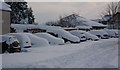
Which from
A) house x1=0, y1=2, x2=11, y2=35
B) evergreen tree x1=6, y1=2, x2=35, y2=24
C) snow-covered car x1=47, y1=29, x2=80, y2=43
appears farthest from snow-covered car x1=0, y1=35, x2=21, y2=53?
evergreen tree x1=6, y1=2, x2=35, y2=24

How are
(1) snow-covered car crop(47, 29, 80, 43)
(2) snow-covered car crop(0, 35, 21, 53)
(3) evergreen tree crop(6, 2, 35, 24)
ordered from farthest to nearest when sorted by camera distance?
(3) evergreen tree crop(6, 2, 35, 24) < (1) snow-covered car crop(47, 29, 80, 43) < (2) snow-covered car crop(0, 35, 21, 53)

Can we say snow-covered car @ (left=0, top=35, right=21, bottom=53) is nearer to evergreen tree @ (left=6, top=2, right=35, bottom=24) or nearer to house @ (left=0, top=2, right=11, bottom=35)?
house @ (left=0, top=2, right=11, bottom=35)

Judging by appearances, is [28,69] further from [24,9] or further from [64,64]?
[24,9]

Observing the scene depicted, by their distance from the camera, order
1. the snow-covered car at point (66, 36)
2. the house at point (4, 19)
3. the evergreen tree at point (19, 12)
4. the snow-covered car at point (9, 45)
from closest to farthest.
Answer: the snow-covered car at point (9, 45)
the snow-covered car at point (66, 36)
the house at point (4, 19)
the evergreen tree at point (19, 12)

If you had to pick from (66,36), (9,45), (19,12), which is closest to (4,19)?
(66,36)

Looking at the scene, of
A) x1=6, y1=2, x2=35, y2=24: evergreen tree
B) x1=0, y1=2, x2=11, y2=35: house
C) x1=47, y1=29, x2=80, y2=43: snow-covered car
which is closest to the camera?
x1=47, y1=29, x2=80, y2=43: snow-covered car

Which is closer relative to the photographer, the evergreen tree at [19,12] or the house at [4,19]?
the house at [4,19]

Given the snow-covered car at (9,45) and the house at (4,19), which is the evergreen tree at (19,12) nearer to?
the house at (4,19)

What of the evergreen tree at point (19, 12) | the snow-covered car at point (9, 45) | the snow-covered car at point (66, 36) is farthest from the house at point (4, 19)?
the evergreen tree at point (19, 12)

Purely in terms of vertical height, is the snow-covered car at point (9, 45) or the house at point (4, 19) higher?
the house at point (4, 19)

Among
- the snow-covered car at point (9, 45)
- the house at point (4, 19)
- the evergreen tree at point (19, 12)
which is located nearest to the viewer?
the snow-covered car at point (9, 45)

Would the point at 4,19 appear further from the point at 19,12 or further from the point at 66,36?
the point at 19,12

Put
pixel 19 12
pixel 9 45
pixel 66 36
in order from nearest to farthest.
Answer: pixel 9 45, pixel 66 36, pixel 19 12

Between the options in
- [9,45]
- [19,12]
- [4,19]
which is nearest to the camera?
[9,45]
